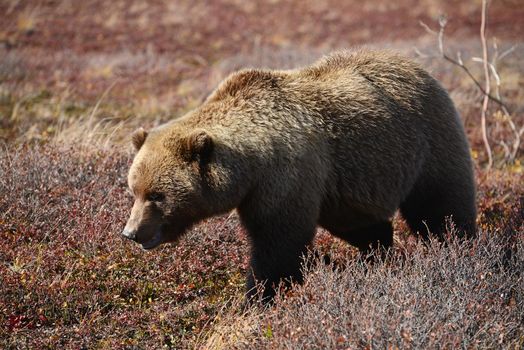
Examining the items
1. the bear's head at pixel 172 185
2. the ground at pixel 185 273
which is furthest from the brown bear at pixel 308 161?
the ground at pixel 185 273

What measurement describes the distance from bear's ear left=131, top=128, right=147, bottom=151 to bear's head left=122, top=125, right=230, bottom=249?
262 mm

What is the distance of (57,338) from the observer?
4496 millimetres

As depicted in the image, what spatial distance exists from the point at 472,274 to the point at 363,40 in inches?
786

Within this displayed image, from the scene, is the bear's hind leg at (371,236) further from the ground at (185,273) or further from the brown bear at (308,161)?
the ground at (185,273)

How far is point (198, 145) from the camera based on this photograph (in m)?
4.55

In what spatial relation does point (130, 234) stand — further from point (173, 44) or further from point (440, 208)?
point (173, 44)

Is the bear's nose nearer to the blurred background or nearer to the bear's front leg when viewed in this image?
the bear's front leg

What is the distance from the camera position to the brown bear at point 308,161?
15.4ft

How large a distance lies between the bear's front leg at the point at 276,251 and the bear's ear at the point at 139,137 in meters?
1.10

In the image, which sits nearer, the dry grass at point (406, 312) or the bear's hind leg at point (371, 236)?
the dry grass at point (406, 312)

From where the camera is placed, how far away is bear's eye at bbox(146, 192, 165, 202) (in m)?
4.67

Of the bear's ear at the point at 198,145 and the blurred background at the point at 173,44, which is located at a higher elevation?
the bear's ear at the point at 198,145

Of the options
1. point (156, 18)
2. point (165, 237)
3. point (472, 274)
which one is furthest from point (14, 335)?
point (156, 18)

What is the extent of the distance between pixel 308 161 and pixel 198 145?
0.89 metres
